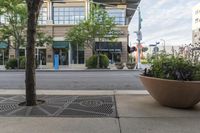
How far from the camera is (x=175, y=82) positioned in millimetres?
6637

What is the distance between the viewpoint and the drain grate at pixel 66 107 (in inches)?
256

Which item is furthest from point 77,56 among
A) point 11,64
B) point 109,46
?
point 11,64

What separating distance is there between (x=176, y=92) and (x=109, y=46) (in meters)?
31.3

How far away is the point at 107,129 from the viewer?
5.24 metres

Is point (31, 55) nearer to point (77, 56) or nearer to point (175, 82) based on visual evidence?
point (175, 82)

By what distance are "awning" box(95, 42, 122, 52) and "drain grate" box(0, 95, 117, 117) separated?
28.5 meters

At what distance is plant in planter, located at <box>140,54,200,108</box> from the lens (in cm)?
660

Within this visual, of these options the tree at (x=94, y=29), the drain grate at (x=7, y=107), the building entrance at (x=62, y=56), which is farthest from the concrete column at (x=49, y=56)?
the drain grate at (x=7, y=107)

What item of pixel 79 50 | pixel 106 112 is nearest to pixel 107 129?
pixel 106 112

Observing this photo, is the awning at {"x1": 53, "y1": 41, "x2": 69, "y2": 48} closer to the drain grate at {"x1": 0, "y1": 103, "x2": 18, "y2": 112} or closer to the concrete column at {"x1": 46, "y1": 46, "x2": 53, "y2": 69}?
the concrete column at {"x1": 46, "y1": 46, "x2": 53, "y2": 69}

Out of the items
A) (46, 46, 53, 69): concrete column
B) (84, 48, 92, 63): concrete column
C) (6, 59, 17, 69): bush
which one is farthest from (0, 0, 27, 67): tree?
(84, 48, 92, 63): concrete column

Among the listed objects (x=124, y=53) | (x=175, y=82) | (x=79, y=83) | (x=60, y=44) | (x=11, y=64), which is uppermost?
(x=60, y=44)

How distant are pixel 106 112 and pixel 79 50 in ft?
106

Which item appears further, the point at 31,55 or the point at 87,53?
the point at 87,53
